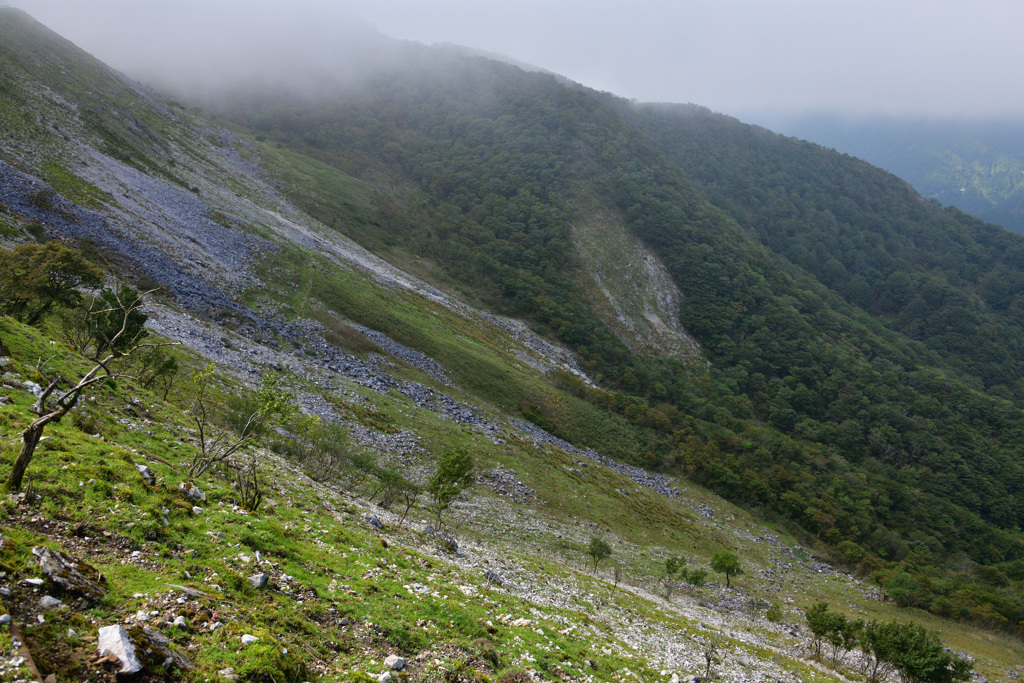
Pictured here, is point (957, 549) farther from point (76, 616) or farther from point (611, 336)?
point (76, 616)

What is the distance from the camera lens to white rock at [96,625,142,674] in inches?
260

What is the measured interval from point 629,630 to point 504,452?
29.6 m

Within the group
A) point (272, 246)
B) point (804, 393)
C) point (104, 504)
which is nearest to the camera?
point (104, 504)

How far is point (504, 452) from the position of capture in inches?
2066

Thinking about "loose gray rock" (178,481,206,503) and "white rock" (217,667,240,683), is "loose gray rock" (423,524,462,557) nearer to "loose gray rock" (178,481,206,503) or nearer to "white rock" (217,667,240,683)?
"loose gray rock" (178,481,206,503)

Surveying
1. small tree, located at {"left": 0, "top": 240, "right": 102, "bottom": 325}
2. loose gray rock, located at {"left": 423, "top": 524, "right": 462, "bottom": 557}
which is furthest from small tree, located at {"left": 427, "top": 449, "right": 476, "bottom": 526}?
small tree, located at {"left": 0, "top": 240, "right": 102, "bottom": 325}

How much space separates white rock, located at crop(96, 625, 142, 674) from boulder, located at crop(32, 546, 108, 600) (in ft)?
4.29

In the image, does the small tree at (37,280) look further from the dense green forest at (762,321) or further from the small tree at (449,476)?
the dense green forest at (762,321)

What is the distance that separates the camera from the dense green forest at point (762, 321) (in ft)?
262

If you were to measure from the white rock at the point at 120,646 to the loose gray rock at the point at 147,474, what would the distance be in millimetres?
7057

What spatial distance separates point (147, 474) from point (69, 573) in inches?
249

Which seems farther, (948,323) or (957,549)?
(948,323)

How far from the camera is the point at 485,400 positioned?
66.5m

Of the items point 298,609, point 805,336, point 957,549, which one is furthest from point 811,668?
point 805,336
